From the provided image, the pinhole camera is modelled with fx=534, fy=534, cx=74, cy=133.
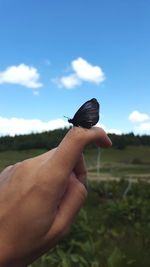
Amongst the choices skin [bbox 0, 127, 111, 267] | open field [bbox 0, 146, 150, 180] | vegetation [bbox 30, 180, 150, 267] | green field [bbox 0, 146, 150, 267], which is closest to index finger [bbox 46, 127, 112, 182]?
skin [bbox 0, 127, 111, 267]

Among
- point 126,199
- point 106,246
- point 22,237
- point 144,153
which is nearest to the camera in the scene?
point 22,237

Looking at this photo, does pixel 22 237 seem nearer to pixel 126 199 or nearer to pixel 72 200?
pixel 72 200

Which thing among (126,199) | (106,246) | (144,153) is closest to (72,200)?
(106,246)

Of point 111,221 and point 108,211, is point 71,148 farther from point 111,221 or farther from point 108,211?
point 108,211

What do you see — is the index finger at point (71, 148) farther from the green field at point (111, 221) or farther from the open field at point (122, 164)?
the open field at point (122, 164)

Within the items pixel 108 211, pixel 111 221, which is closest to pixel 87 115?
pixel 111 221
